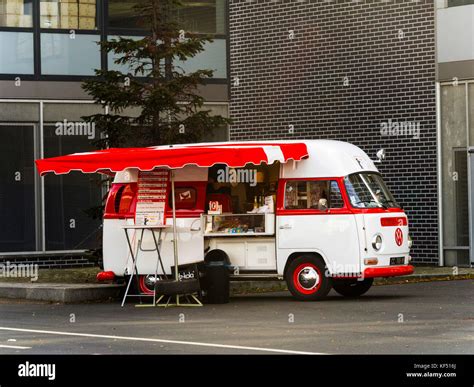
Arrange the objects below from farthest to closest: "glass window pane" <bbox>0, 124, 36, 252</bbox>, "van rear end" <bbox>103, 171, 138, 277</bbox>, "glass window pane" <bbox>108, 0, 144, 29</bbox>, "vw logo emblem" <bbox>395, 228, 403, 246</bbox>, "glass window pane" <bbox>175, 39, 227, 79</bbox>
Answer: "glass window pane" <bbox>175, 39, 227, 79</bbox> < "glass window pane" <bbox>108, 0, 144, 29</bbox> < "glass window pane" <bbox>0, 124, 36, 252</bbox> < "van rear end" <bbox>103, 171, 138, 277</bbox> < "vw logo emblem" <bbox>395, 228, 403, 246</bbox>

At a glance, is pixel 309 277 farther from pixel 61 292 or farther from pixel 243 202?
pixel 61 292

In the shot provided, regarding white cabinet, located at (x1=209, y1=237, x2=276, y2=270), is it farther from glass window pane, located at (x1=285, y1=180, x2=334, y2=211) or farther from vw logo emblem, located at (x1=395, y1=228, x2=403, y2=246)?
vw logo emblem, located at (x1=395, y1=228, x2=403, y2=246)

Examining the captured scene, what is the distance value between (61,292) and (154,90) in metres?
4.15

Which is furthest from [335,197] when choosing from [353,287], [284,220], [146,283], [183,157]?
[146,283]

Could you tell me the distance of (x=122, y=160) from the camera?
61.7 feet

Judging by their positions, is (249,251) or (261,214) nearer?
(261,214)

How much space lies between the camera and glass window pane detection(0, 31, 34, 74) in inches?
1015

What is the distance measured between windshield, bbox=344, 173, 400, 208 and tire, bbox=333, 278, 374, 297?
134 cm

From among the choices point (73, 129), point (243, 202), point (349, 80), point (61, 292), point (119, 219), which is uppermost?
point (349, 80)

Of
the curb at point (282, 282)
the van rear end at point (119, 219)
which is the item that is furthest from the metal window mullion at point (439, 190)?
the van rear end at point (119, 219)

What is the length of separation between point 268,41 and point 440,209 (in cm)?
577

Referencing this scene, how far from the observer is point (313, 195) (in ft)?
61.5
